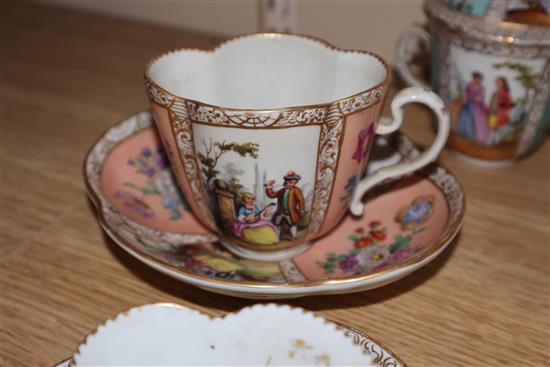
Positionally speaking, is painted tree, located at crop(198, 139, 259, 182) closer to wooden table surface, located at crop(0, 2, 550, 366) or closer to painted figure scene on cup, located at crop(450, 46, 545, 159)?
wooden table surface, located at crop(0, 2, 550, 366)

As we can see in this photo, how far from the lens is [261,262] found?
0.56 m

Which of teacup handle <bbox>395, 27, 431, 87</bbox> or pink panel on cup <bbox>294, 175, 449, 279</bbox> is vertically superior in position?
teacup handle <bbox>395, 27, 431, 87</bbox>

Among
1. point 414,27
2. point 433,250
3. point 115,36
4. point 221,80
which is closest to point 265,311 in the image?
point 433,250

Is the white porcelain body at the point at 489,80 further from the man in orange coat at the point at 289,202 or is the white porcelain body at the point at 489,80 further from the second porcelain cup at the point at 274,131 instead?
the man in orange coat at the point at 289,202

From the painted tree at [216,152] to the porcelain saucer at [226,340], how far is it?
0.39 feet

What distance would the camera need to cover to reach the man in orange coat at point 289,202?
49 centimetres

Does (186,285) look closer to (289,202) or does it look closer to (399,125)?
(289,202)

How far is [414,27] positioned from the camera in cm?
71

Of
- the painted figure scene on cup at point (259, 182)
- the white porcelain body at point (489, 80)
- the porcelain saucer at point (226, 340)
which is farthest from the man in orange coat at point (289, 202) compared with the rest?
the white porcelain body at point (489, 80)

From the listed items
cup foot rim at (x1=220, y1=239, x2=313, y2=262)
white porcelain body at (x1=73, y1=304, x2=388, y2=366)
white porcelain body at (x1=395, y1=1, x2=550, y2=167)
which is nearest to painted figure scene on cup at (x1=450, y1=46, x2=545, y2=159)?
white porcelain body at (x1=395, y1=1, x2=550, y2=167)

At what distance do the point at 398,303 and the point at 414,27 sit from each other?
0.33 meters

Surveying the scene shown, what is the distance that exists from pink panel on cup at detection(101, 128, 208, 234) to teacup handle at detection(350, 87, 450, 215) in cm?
16

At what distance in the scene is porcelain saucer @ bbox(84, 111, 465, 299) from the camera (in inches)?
18.5

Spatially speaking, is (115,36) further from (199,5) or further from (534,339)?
(534,339)
